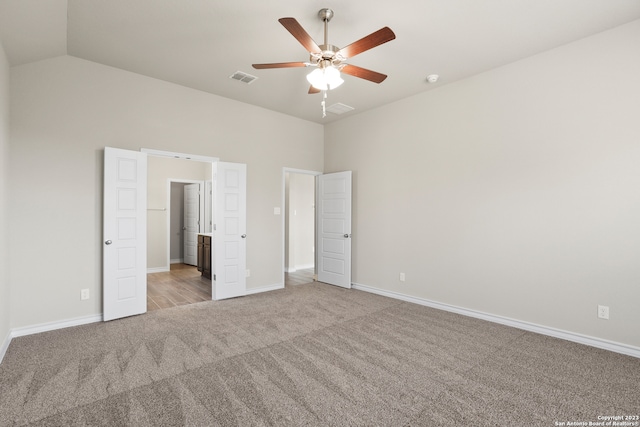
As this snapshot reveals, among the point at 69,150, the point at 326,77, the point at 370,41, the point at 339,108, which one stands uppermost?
the point at 339,108

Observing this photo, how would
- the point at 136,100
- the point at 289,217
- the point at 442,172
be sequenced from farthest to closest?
the point at 289,217, the point at 442,172, the point at 136,100

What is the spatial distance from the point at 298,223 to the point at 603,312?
5.58m

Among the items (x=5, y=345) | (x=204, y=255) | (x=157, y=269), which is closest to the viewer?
(x=5, y=345)

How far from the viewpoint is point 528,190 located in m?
3.54

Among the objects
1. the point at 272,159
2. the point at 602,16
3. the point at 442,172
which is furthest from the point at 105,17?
the point at 602,16

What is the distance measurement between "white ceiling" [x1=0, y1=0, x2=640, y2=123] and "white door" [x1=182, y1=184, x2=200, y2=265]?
4.15 meters

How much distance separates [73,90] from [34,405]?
3.28m

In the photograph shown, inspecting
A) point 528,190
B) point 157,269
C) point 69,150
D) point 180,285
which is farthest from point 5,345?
point 528,190

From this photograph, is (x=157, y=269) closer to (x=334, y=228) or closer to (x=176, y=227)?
(x=176, y=227)

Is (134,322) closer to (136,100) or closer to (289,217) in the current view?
(136,100)

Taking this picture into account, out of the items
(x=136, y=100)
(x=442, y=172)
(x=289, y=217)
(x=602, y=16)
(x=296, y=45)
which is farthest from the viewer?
(x=289, y=217)

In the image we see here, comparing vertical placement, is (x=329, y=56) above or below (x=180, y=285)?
above

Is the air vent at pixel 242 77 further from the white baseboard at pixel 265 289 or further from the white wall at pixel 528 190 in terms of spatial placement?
the white baseboard at pixel 265 289

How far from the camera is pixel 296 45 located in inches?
A: 129
